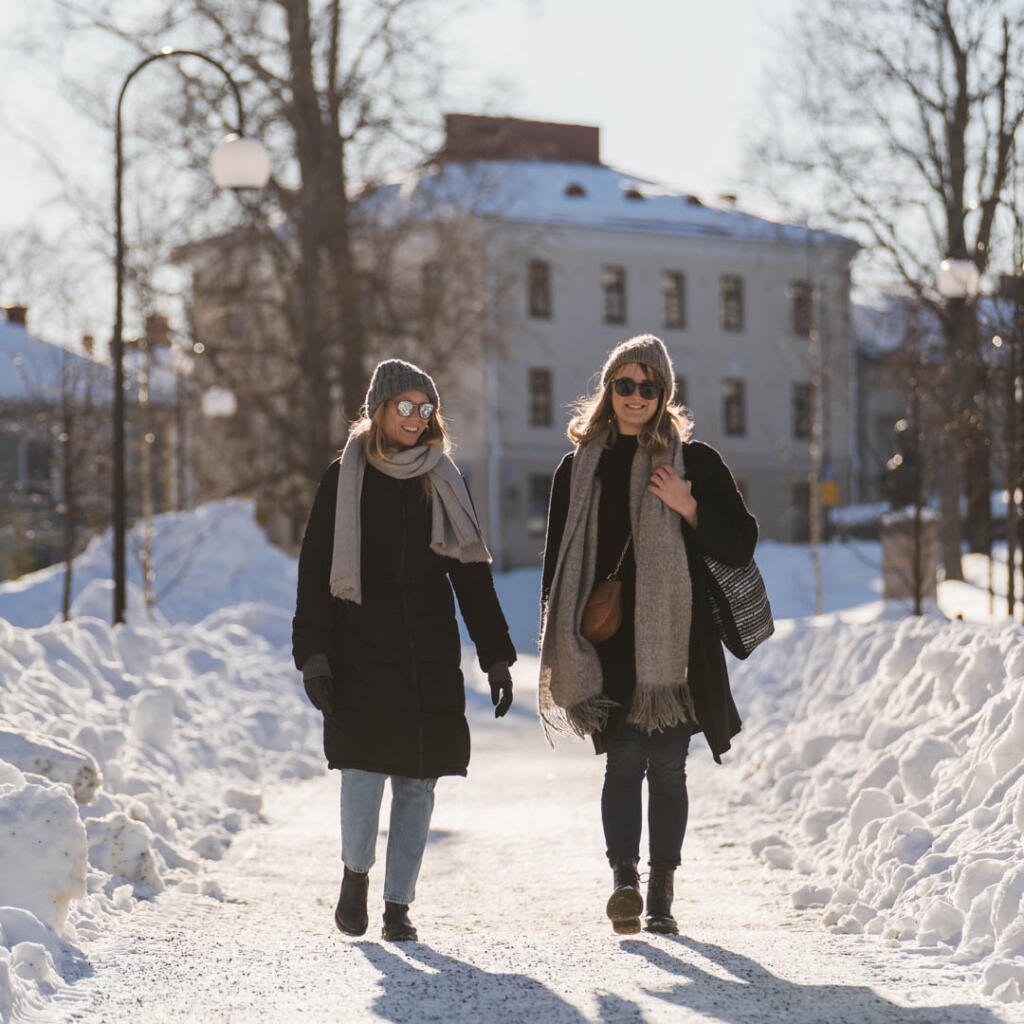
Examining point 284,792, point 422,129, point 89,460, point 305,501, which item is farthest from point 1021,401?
point 305,501

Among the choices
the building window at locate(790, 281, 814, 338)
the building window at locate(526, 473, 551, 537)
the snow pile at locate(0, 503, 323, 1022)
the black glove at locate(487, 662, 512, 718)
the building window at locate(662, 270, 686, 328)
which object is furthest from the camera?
the building window at locate(662, 270, 686, 328)

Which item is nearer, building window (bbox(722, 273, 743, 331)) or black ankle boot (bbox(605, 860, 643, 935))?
black ankle boot (bbox(605, 860, 643, 935))

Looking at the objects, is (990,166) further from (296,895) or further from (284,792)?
(296,895)

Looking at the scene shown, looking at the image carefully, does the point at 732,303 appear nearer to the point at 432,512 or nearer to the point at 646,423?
the point at 646,423

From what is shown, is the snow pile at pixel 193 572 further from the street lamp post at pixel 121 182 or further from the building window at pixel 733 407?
the building window at pixel 733 407

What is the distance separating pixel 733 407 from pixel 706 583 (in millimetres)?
46823

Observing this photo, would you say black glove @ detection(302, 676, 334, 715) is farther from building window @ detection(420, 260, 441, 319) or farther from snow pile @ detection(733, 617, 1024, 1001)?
building window @ detection(420, 260, 441, 319)

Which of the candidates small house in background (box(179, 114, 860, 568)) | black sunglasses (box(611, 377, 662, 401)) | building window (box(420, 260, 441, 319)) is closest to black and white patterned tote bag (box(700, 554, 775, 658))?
black sunglasses (box(611, 377, 662, 401))

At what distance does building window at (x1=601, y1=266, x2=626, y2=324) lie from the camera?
50906 millimetres

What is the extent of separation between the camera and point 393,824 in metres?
6.48

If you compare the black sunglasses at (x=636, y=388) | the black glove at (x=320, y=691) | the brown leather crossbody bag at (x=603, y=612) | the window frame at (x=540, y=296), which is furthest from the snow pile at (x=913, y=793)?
the window frame at (x=540, y=296)

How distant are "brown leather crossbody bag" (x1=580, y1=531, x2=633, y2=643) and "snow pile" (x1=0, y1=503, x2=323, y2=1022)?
1757mm

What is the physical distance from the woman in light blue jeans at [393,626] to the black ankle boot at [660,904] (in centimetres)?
74

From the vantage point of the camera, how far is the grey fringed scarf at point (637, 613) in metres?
6.38
